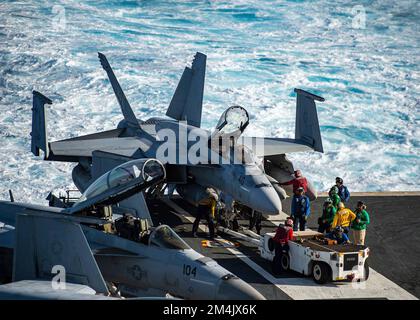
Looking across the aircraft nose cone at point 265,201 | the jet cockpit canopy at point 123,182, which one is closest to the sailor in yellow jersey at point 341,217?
the aircraft nose cone at point 265,201

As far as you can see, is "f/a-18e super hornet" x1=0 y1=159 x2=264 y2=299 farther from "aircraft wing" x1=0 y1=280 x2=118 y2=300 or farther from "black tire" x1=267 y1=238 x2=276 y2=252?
"black tire" x1=267 y1=238 x2=276 y2=252

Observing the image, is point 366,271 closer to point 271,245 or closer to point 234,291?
point 271,245

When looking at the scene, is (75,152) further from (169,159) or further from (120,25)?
(120,25)

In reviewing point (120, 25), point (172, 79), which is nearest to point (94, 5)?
point (120, 25)

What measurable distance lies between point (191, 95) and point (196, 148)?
13.6 ft

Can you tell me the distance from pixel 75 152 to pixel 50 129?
551 inches

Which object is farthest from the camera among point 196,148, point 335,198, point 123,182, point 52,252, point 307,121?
point 307,121

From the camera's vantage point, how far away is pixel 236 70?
41.4m

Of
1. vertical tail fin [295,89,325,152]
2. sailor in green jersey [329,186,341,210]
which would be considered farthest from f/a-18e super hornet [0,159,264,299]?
vertical tail fin [295,89,325,152]

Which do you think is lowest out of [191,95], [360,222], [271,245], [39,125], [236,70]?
[271,245]

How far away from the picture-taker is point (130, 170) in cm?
1188

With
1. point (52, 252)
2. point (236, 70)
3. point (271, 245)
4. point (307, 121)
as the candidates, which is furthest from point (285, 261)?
point (236, 70)

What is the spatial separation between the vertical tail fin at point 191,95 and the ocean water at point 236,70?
25.6ft

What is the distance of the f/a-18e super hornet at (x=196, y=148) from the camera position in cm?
1666
